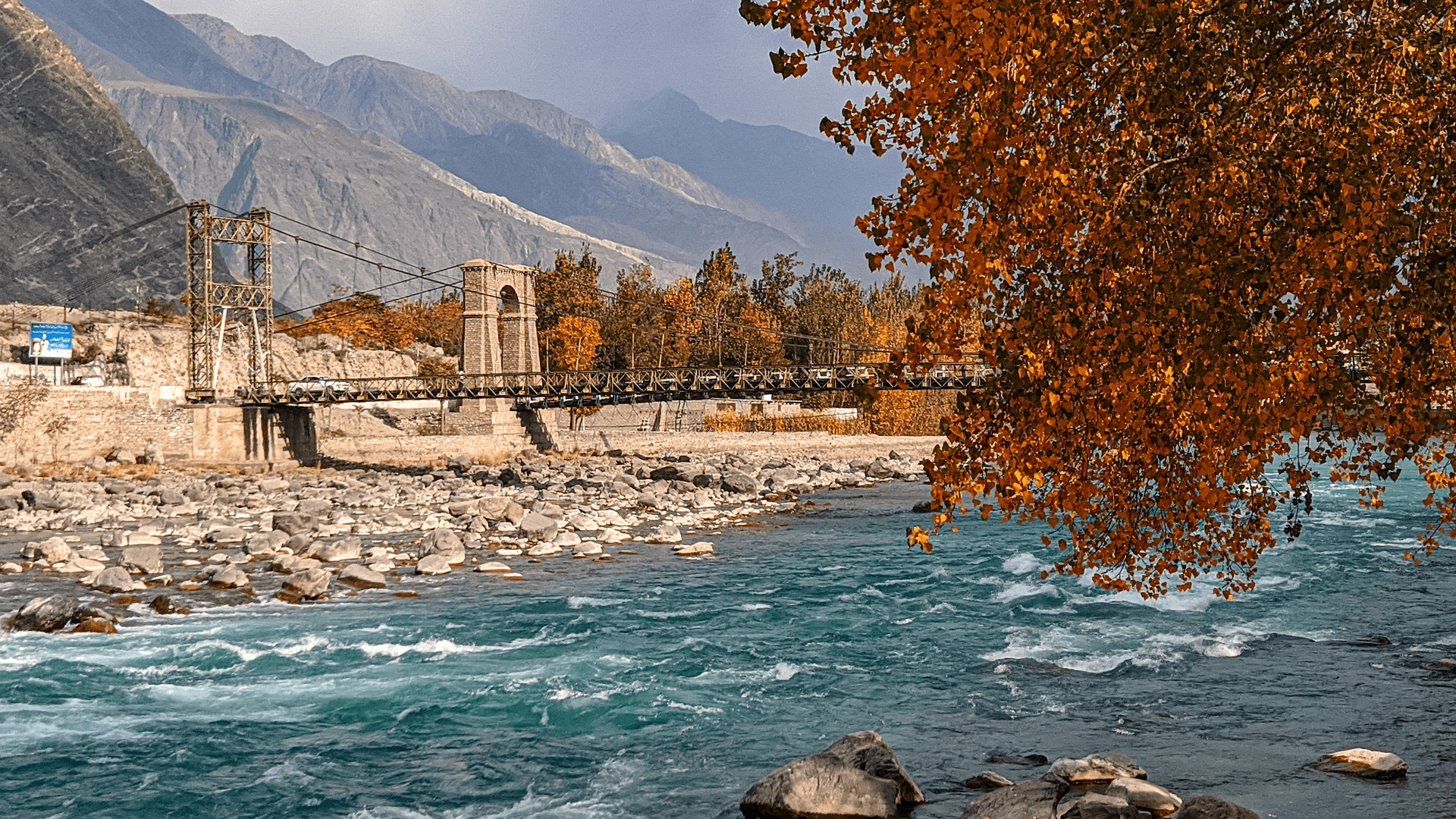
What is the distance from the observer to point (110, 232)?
13400 cm

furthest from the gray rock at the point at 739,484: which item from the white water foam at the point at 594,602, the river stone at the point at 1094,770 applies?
the river stone at the point at 1094,770

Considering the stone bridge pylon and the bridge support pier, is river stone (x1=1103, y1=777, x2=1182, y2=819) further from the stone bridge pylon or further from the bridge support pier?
the stone bridge pylon

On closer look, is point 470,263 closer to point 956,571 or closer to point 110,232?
point 956,571

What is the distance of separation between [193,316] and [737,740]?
46.7 metres

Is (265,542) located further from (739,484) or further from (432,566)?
(739,484)

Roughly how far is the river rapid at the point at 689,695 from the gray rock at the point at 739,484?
21.9 meters

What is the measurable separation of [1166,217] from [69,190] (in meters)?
152

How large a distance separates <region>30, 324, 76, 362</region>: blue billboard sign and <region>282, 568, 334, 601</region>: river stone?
41.3 m

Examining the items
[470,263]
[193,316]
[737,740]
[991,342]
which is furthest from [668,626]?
[470,263]

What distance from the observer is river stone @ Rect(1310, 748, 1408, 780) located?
12016 mm

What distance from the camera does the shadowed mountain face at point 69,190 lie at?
407 feet

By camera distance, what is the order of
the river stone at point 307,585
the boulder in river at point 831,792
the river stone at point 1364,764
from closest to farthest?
the boulder in river at point 831,792
the river stone at point 1364,764
the river stone at point 307,585

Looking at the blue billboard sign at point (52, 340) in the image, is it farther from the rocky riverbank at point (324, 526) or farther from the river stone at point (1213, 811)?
the river stone at point (1213, 811)

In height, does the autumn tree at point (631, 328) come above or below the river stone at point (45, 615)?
above
